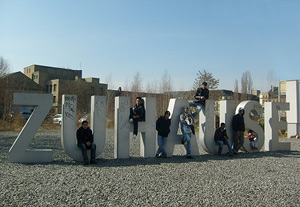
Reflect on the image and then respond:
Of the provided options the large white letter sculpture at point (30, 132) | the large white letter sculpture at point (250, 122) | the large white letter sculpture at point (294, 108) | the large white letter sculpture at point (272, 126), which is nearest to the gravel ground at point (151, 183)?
the large white letter sculpture at point (30, 132)

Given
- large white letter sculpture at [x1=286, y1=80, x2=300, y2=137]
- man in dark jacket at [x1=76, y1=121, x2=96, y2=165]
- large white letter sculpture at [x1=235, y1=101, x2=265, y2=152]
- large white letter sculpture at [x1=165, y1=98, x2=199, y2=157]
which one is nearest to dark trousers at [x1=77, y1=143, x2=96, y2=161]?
man in dark jacket at [x1=76, y1=121, x2=96, y2=165]

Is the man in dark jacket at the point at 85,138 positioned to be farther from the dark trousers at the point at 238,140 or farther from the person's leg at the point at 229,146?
the dark trousers at the point at 238,140

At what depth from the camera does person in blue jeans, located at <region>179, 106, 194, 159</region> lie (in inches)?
413

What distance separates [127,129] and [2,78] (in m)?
23.8

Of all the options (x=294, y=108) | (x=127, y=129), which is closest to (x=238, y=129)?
(x=127, y=129)

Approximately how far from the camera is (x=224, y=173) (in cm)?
798

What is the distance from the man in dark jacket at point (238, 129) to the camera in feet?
37.5

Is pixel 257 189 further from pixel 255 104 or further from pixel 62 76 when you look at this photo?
pixel 62 76

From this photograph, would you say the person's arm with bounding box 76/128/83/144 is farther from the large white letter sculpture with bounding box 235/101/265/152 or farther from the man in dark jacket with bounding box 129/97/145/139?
the large white letter sculpture with bounding box 235/101/265/152

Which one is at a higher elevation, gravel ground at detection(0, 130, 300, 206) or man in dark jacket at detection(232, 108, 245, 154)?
man in dark jacket at detection(232, 108, 245, 154)

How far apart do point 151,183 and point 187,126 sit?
4.23 m

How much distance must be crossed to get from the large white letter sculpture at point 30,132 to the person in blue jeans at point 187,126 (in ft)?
15.1

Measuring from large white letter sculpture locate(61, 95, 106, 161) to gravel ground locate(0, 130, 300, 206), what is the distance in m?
0.43

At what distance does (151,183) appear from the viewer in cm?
664
